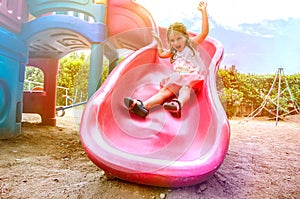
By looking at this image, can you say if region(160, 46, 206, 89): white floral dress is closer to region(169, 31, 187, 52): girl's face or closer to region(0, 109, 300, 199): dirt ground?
region(169, 31, 187, 52): girl's face

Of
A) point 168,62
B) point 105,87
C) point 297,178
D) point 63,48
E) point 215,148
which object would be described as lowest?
point 297,178

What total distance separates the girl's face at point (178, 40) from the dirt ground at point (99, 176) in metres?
0.56

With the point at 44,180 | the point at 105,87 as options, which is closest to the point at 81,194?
the point at 44,180

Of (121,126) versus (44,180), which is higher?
(121,126)

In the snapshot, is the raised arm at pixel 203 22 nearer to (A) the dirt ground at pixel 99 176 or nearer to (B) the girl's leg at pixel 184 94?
(B) the girl's leg at pixel 184 94

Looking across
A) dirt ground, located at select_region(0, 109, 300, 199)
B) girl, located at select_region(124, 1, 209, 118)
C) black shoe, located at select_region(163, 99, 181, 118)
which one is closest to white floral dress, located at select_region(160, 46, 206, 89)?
girl, located at select_region(124, 1, 209, 118)

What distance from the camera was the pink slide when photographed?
25.5 inches

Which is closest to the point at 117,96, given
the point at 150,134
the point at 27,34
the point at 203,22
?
the point at 150,134

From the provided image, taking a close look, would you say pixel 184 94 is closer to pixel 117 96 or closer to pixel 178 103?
pixel 178 103

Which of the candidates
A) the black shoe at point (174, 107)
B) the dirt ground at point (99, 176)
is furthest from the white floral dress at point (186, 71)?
the dirt ground at point (99, 176)

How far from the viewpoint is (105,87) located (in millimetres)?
930

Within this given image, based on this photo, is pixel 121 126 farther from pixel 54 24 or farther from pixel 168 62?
pixel 54 24

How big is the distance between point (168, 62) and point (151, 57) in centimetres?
10

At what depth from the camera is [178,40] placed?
4.02ft
